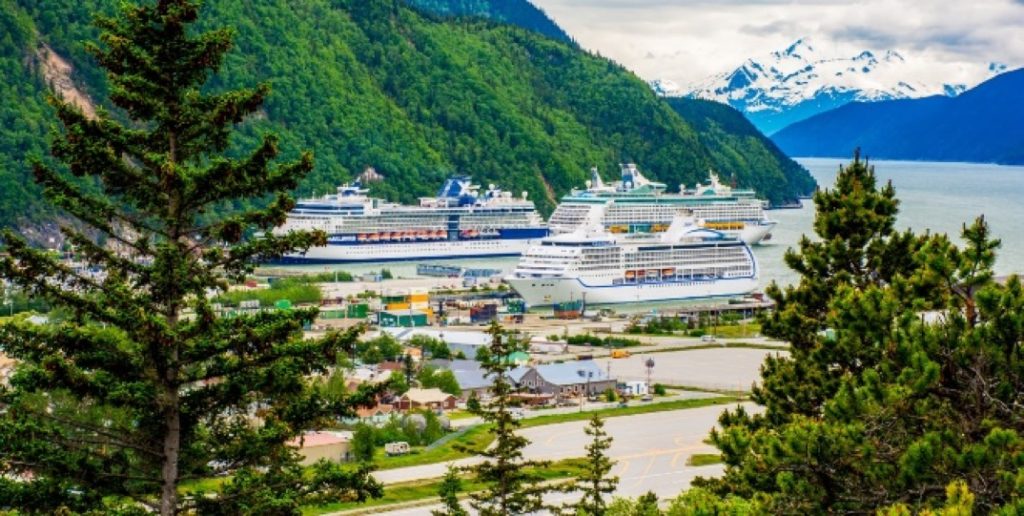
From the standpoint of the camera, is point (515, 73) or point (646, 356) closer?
point (646, 356)

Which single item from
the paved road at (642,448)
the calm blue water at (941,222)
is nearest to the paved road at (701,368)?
the paved road at (642,448)

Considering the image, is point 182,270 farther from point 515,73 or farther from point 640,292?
point 515,73

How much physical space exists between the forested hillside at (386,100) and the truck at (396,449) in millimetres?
92172

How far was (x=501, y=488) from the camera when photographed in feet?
66.3

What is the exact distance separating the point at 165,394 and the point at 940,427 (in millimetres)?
6854

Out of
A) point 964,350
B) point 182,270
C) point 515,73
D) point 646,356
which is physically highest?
point 515,73

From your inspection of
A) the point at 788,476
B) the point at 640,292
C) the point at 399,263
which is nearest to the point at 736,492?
the point at 788,476

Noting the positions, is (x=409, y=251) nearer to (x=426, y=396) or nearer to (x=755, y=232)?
(x=755, y=232)

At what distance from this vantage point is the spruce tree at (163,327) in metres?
13.1

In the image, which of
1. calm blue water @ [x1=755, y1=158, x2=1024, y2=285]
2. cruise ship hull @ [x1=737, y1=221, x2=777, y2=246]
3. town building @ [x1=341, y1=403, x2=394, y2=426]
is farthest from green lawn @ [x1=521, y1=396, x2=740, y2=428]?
cruise ship hull @ [x1=737, y1=221, x2=777, y2=246]

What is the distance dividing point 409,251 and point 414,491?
87.4 metres

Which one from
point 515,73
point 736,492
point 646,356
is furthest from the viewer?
point 515,73

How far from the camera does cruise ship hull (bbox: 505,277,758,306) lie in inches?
3243

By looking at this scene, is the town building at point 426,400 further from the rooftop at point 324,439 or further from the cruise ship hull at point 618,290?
the cruise ship hull at point 618,290
